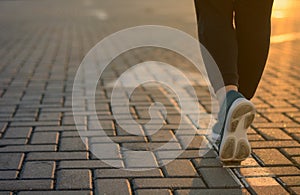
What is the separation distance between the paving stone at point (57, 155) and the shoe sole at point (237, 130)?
786 mm

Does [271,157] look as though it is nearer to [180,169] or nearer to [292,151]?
[292,151]

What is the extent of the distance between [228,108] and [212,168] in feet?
1.08

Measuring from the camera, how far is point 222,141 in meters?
2.77

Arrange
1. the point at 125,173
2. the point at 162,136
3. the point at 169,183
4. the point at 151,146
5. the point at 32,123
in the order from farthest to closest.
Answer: the point at 32,123 < the point at 162,136 < the point at 151,146 < the point at 125,173 < the point at 169,183

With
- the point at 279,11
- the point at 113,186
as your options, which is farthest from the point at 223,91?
the point at 279,11

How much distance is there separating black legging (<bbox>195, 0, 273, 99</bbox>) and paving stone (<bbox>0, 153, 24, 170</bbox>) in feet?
3.64

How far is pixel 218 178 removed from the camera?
107 inches

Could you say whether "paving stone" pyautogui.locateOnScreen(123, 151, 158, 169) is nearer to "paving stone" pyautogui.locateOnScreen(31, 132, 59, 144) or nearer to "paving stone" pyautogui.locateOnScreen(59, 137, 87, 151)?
"paving stone" pyautogui.locateOnScreen(59, 137, 87, 151)

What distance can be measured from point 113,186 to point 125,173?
0.19 m

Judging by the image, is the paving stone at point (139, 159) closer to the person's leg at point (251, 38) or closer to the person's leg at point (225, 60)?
the person's leg at point (225, 60)

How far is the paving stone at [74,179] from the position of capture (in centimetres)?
262

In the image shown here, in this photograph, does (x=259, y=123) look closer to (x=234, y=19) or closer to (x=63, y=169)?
(x=234, y=19)

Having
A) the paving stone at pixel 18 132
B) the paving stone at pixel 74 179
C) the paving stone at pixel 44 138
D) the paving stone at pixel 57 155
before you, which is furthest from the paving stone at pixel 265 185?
the paving stone at pixel 18 132

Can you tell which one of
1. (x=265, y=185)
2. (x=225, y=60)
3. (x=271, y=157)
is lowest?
(x=271, y=157)
